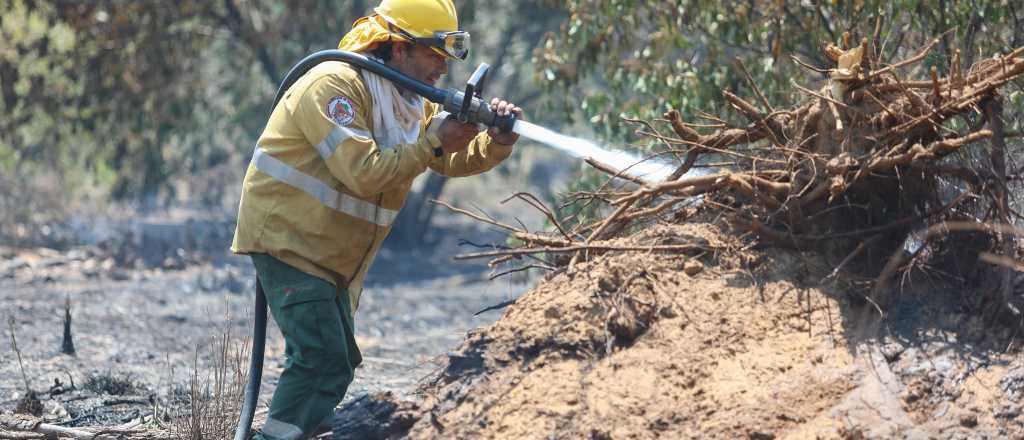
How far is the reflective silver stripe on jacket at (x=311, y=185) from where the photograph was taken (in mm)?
4316

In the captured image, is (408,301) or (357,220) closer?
(357,220)

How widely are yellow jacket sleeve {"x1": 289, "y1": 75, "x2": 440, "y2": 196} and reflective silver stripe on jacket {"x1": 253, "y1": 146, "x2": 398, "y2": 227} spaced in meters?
0.11

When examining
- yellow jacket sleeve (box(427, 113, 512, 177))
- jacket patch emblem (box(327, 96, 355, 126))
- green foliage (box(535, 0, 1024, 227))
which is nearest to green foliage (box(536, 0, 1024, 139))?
green foliage (box(535, 0, 1024, 227))

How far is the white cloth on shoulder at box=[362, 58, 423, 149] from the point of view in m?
4.43

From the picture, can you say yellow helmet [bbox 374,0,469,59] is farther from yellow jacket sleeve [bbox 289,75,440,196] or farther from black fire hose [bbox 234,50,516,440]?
yellow jacket sleeve [bbox 289,75,440,196]

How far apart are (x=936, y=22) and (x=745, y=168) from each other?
281 centimetres

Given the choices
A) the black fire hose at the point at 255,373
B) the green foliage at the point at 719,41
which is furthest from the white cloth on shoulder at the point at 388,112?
the green foliage at the point at 719,41

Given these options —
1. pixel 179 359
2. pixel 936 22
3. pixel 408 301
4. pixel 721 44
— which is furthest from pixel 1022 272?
pixel 408 301

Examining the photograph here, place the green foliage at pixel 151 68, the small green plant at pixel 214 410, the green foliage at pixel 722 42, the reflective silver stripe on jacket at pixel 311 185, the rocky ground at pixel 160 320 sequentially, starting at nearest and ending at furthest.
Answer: the reflective silver stripe on jacket at pixel 311 185, the small green plant at pixel 214 410, the rocky ground at pixel 160 320, the green foliage at pixel 722 42, the green foliage at pixel 151 68

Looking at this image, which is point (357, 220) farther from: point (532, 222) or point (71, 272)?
point (532, 222)

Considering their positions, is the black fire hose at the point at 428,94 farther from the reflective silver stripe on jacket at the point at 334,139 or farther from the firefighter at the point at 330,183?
the reflective silver stripe on jacket at the point at 334,139

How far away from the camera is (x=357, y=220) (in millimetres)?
4426

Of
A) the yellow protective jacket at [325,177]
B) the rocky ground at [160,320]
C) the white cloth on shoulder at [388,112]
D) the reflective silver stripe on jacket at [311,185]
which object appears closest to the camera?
the yellow protective jacket at [325,177]

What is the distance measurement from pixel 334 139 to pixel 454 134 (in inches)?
17.0
